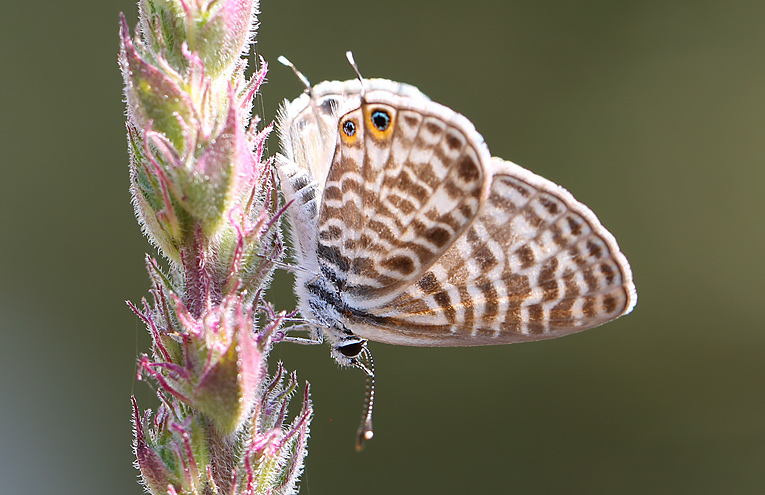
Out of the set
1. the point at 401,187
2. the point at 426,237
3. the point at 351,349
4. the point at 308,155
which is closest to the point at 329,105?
the point at 308,155

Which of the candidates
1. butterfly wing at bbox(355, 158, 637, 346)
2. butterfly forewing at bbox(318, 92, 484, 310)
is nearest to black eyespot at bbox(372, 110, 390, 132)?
butterfly forewing at bbox(318, 92, 484, 310)

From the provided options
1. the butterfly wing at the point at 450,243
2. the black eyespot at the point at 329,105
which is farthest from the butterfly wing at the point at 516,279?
the black eyespot at the point at 329,105

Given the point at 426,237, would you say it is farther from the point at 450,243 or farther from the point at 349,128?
the point at 349,128

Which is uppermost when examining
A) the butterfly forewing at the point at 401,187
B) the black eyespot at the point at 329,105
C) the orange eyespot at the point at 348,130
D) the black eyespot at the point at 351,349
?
the black eyespot at the point at 329,105

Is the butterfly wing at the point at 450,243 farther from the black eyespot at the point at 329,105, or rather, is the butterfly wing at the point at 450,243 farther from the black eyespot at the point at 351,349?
the black eyespot at the point at 329,105

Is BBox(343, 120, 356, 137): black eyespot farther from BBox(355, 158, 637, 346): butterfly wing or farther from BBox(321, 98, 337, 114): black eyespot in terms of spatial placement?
BBox(355, 158, 637, 346): butterfly wing
